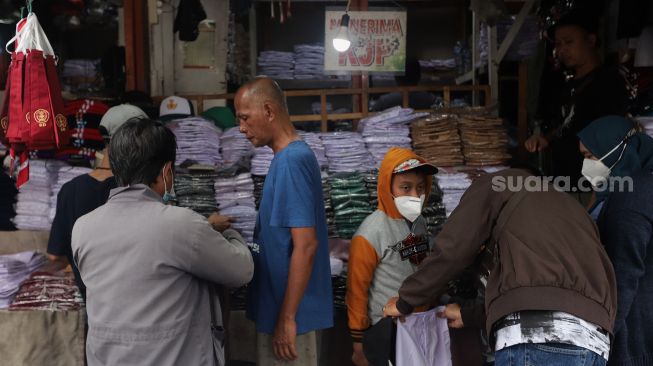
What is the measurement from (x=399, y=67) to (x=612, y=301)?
295 cm

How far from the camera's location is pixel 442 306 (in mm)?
2873

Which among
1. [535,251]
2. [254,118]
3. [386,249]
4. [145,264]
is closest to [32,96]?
[254,118]

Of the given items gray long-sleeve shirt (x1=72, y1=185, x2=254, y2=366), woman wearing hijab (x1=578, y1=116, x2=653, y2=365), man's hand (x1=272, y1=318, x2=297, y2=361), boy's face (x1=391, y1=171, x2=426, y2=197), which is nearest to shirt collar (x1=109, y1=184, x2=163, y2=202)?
gray long-sleeve shirt (x1=72, y1=185, x2=254, y2=366)

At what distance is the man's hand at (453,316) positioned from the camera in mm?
2686

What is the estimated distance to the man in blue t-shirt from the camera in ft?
8.29

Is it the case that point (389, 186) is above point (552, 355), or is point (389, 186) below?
above

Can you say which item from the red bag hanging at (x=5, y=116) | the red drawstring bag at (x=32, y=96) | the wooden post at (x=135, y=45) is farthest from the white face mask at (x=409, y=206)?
the wooden post at (x=135, y=45)

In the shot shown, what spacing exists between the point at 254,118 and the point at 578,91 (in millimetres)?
2561

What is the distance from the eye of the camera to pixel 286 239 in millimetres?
2557

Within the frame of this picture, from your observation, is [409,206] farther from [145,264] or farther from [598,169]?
[145,264]

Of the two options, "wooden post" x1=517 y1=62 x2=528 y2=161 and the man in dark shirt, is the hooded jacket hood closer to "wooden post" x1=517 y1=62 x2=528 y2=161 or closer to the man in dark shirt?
the man in dark shirt

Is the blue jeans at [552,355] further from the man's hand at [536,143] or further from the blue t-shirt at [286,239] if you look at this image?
the man's hand at [536,143]

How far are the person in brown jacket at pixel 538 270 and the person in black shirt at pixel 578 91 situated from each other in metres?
2.00

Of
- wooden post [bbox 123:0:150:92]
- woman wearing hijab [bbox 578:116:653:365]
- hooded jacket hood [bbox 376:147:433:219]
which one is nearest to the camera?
woman wearing hijab [bbox 578:116:653:365]
